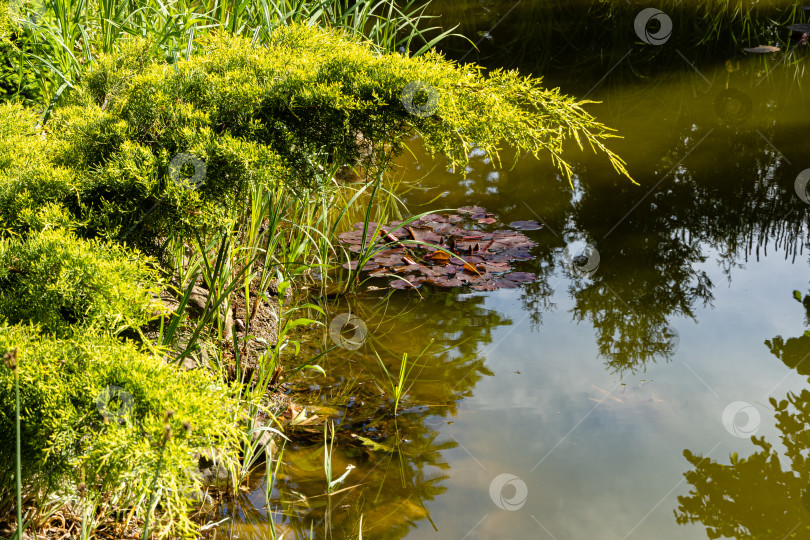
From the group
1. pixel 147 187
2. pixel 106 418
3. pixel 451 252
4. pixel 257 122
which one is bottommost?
pixel 451 252

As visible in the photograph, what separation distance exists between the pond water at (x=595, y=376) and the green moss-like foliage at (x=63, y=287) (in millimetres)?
847

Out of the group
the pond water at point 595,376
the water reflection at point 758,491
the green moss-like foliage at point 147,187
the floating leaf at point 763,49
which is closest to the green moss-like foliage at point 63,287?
the green moss-like foliage at point 147,187

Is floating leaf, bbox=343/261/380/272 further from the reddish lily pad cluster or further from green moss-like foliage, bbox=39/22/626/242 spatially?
green moss-like foliage, bbox=39/22/626/242

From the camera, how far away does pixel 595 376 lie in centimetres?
270

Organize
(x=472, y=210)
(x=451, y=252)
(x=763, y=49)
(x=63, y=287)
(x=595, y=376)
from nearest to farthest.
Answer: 1. (x=63, y=287)
2. (x=595, y=376)
3. (x=451, y=252)
4. (x=472, y=210)
5. (x=763, y=49)

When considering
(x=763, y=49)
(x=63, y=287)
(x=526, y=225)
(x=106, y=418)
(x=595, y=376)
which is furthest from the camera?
(x=763, y=49)

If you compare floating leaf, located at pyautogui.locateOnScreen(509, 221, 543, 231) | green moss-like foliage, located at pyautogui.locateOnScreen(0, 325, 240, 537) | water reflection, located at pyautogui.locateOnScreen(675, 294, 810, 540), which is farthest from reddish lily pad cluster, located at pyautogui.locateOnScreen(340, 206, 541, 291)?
green moss-like foliage, located at pyautogui.locateOnScreen(0, 325, 240, 537)

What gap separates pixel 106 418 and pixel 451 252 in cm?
246

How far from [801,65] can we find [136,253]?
615cm

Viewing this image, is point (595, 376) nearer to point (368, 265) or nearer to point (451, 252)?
point (451, 252)

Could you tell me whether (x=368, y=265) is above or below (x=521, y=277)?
below

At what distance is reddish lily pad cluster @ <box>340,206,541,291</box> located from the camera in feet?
11.3

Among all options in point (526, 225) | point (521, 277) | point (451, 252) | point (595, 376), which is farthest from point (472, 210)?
point (595, 376)

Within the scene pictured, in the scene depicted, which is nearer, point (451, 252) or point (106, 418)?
point (106, 418)
